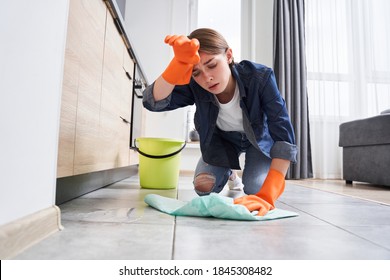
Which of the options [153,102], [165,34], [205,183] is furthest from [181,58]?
[165,34]

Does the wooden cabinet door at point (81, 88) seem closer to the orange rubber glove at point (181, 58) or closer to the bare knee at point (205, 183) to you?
the orange rubber glove at point (181, 58)

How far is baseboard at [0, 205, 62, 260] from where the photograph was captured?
47 centimetres

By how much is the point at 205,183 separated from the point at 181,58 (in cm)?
64

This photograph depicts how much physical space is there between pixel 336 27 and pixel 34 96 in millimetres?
3199

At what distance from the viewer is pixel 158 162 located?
163 centimetres

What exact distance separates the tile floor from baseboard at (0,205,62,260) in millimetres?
15

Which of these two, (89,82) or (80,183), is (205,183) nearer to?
(80,183)

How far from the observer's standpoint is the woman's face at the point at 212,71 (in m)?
0.96

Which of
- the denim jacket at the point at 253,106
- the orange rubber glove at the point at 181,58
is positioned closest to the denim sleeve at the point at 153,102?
the denim jacket at the point at 253,106

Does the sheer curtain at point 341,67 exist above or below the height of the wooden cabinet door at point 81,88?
above

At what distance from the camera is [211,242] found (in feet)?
1.97

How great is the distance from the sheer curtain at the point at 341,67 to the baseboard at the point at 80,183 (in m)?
2.11

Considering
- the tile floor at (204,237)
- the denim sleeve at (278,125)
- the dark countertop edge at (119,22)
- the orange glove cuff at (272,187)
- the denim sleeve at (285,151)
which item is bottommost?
the tile floor at (204,237)

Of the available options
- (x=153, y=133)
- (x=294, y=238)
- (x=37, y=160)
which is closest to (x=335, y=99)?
(x=153, y=133)
